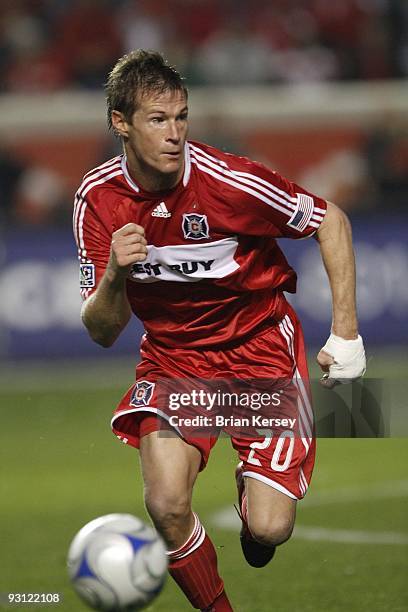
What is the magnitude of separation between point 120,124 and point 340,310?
1222mm

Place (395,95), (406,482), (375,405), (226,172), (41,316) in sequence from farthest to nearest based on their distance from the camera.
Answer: (395,95)
(41,316)
(406,482)
(375,405)
(226,172)

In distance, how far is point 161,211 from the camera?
4.96 meters

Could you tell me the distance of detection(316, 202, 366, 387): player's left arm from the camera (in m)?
4.97

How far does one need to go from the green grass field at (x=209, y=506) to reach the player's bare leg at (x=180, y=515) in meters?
0.38

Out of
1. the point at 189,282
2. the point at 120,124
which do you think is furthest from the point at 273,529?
the point at 120,124

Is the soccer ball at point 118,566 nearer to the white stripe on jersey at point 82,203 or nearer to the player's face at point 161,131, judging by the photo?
the white stripe on jersey at point 82,203

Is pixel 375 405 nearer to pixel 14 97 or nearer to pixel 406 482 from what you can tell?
pixel 406 482

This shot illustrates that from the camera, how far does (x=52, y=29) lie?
52.9 ft

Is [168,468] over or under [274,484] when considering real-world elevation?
over

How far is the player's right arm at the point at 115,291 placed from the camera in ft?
14.8

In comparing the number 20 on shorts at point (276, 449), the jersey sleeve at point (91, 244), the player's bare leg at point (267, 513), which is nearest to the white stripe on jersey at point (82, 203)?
the jersey sleeve at point (91, 244)

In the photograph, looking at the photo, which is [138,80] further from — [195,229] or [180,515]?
[180,515]

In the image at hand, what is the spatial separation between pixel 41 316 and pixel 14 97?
3.92m

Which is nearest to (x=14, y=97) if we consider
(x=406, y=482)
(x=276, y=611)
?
(x=406, y=482)
